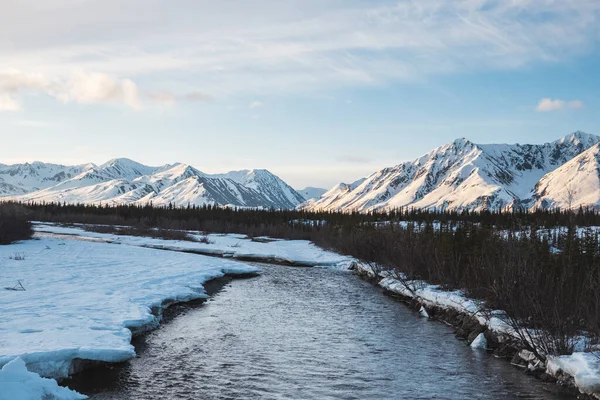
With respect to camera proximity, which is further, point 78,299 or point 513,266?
point 78,299

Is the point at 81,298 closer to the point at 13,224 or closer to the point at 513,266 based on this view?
the point at 513,266

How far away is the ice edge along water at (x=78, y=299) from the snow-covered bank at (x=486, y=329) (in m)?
10.1

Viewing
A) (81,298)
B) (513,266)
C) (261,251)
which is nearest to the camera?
(513,266)

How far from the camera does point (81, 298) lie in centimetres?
1966

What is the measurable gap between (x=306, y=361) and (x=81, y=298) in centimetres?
942

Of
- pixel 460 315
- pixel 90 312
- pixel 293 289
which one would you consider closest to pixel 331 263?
pixel 293 289

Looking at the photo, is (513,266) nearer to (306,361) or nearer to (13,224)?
(306,361)

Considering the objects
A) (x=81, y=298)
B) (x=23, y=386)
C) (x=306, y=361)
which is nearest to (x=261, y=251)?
(x=81, y=298)

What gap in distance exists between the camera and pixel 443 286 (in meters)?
25.1

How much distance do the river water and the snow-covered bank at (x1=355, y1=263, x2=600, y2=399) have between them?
0.51 m

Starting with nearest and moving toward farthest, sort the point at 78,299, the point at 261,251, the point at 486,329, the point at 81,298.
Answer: the point at 486,329
the point at 78,299
the point at 81,298
the point at 261,251

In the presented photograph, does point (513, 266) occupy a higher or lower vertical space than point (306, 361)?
higher

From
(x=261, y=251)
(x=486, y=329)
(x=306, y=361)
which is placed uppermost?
(x=486, y=329)

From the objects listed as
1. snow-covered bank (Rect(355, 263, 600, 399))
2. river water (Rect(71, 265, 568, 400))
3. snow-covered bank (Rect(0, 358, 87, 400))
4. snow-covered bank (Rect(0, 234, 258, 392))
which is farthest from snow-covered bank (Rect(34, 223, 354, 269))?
snow-covered bank (Rect(0, 358, 87, 400))
